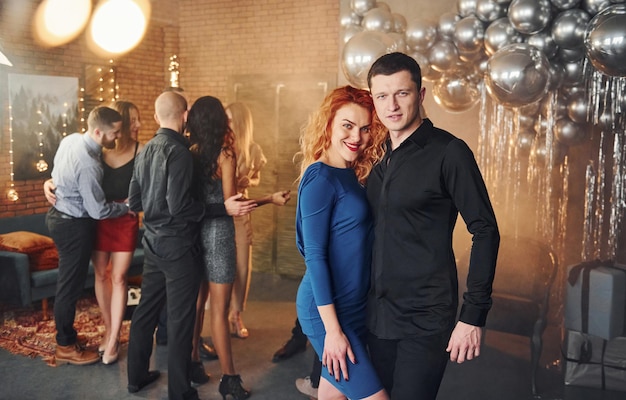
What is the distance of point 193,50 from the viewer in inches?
287

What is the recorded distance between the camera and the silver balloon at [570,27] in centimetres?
325

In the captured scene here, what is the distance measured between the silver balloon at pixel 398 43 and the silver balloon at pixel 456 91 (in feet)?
1.45

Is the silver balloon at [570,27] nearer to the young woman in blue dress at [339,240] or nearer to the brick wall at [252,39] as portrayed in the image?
the young woman in blue dress at [339,240]

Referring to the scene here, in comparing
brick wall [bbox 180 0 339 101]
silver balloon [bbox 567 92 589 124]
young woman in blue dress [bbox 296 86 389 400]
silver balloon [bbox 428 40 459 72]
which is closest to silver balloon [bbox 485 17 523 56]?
silver balloon [bbox 428 40 459 72]

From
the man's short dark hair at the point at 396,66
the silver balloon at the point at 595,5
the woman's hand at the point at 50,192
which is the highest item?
the silver balloon at the point at 595,5

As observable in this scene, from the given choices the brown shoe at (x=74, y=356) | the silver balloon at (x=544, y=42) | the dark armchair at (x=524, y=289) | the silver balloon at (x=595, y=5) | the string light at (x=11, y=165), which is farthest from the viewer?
the string light at (x=11, y=165)

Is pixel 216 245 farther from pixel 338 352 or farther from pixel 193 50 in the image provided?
pixel 193 50

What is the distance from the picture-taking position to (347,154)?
6.75 ft

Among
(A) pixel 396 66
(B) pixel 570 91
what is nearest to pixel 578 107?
(B) pixel 570 91

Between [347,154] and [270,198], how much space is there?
57.8 inches

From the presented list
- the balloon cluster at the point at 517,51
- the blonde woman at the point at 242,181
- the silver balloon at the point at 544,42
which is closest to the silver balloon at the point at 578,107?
the balloon cluster at the point at 517,51

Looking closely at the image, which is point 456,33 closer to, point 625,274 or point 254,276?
point 625,274

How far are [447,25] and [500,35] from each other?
0.50 meters

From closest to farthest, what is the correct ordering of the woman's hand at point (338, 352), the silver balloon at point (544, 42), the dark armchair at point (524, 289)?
the woman's hand at point (338, 352) < the silver balloon at point (544, 42) < the dark armchair at point (524, 289)
